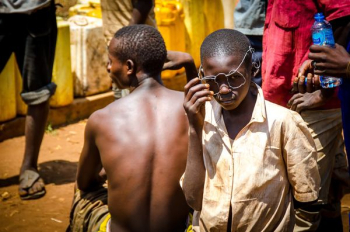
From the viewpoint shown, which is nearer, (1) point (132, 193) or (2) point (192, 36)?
(1) point (132, 193)

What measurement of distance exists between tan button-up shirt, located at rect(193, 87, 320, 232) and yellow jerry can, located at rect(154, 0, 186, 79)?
17.1 ft

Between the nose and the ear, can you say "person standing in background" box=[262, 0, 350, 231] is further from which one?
the nose

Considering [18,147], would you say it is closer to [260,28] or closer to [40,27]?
[40,27]

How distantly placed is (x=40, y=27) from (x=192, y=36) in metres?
3.83

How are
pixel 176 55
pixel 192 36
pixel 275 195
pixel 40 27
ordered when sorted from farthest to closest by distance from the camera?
pixel 192 36 < pixel 40 27 < pixel 176 55 < pixel 275 195

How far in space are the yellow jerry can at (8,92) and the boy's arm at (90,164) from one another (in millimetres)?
2793

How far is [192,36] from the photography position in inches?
344

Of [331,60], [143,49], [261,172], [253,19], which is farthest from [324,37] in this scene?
[253,19]

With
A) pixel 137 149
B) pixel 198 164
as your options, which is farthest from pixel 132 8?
pixel 198 164

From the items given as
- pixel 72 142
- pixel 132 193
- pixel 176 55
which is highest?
pixel 176 55

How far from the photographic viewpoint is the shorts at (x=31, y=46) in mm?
5129

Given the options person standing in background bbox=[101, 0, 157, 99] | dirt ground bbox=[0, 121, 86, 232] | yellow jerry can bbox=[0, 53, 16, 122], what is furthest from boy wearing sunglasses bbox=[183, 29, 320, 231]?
yellow jerry can bbox=[0, 53, 16, 122]

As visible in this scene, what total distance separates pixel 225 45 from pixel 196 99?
0.30 m

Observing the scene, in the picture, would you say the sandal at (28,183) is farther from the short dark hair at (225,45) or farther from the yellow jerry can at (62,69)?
the short dark hair at (225,45)
